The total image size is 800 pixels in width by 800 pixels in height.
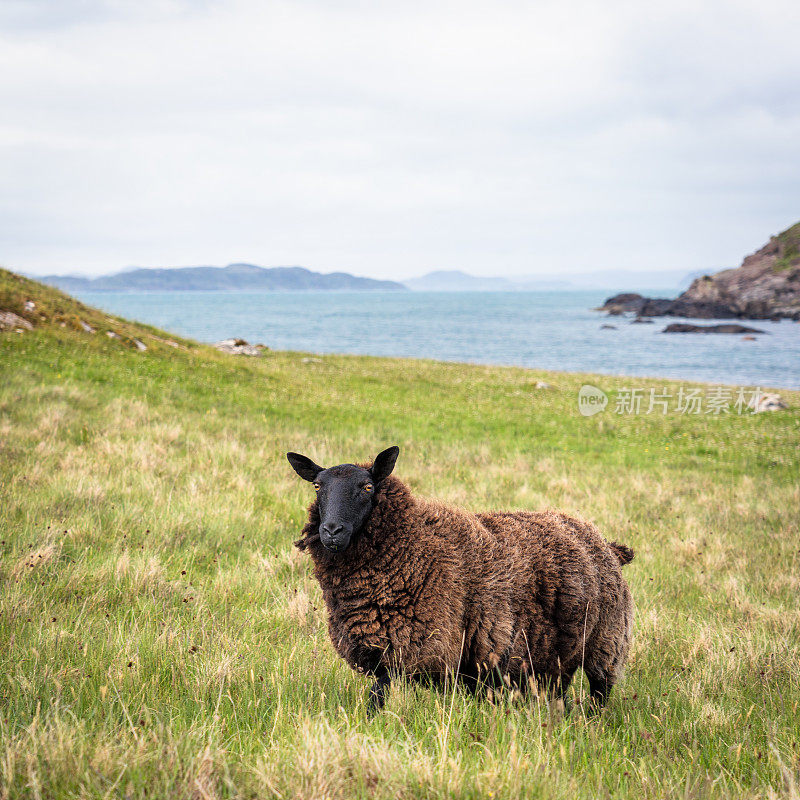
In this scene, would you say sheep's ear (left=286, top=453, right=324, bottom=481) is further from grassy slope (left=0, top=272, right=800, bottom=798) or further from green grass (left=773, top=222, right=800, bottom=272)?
green grass (left=773, top=222, right=800, bottom=272)

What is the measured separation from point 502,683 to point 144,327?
3003cm

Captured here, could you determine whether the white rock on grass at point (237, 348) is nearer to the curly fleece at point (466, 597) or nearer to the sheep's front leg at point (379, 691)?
the curly fleece at point (466, 597)

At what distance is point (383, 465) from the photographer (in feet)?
13.7

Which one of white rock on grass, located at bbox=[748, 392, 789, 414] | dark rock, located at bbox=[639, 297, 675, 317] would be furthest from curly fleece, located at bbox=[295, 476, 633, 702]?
dark rock, located at bbox=[639, 297, 675, 317]

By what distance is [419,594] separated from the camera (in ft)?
12.8

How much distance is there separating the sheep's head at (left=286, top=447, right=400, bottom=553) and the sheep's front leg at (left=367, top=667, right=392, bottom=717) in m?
0.85

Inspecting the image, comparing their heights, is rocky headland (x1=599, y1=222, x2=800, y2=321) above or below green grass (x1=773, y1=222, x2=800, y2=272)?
below

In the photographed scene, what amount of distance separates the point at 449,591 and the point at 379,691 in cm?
79

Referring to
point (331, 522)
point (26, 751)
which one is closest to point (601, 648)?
point (331, 522)

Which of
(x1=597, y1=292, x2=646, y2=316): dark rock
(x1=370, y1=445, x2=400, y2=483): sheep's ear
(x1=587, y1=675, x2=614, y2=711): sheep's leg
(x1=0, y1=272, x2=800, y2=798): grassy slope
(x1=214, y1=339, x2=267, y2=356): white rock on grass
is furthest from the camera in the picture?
(x1=597, y1=292, x2=646, y2=316): dark rock

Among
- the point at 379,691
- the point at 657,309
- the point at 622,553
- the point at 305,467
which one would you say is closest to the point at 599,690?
the point at 622,553

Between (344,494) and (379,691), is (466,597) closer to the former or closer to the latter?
(379,691)

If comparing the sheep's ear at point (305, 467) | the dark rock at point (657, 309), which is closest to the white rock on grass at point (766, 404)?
the sheep's ear at point (305, 467)

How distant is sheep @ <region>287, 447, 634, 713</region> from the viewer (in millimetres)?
3822
